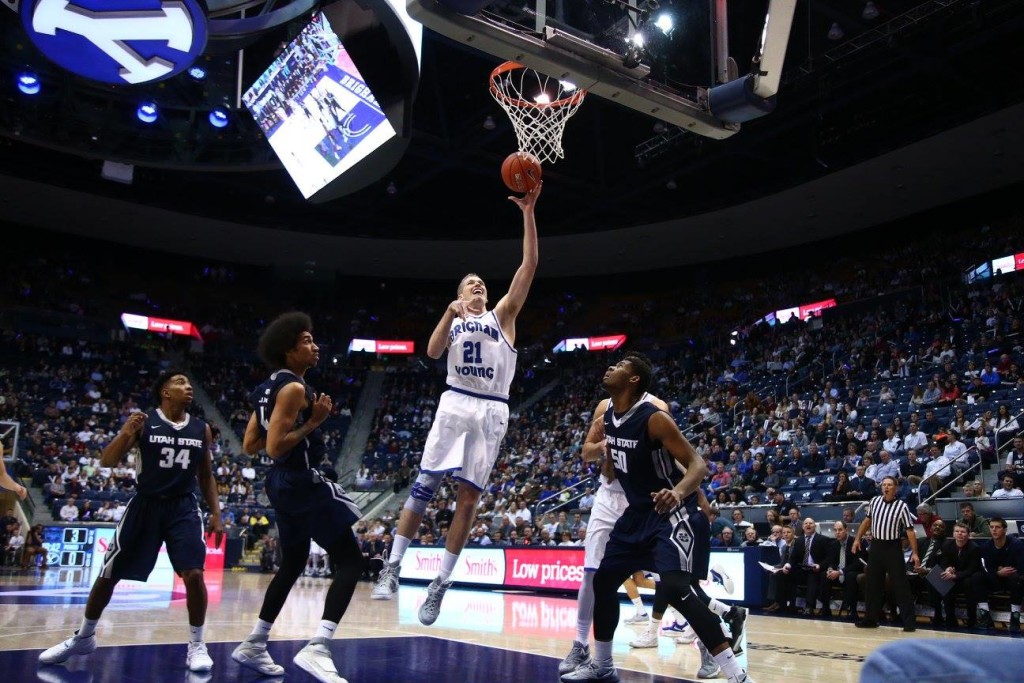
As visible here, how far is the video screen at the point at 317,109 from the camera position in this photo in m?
13.1

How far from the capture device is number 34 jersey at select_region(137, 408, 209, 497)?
5324 millimetres

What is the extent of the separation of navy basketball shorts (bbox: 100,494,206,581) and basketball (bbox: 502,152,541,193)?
3.02m

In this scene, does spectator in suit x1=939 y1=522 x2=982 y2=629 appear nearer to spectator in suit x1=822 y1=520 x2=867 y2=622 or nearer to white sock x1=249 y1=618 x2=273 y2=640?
spectator in suit x1=822 y1=520 x2=867 y2=622

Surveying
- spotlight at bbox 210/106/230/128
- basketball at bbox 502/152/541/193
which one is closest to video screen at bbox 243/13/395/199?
spotlight at bbox 210/106/230/128

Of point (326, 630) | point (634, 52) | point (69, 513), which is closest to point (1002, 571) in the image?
point (634, 52)

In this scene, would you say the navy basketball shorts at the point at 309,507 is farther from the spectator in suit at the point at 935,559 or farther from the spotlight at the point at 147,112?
the spotlight at the point at 147,112

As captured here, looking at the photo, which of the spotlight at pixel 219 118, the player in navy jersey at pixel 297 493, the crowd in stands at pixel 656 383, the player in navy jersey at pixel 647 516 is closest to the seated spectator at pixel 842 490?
the crowd in stands at pixel 656 383

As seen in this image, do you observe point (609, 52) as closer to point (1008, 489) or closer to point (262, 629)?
point (262, 629)

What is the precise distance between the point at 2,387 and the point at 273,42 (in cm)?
1518

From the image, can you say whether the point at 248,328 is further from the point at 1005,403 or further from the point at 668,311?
the point at 1005,403

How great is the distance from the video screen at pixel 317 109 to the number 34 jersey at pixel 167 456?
26.3 feet

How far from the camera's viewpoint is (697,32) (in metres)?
17.5

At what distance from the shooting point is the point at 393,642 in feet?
22.4

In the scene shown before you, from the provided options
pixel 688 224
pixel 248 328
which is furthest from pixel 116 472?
pixel 688 224
